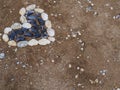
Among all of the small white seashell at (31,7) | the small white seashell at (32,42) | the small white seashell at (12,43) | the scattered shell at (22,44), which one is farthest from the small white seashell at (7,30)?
the small white seashell at (31,7)

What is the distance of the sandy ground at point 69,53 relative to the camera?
5629 mm

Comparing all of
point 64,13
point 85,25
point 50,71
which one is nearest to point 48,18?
point 64,13

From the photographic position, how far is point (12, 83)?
5.58 metres

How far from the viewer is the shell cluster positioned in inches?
239

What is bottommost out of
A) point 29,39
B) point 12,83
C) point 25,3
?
point 12,83

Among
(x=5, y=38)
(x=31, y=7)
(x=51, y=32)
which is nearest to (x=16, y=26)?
(x=5, y=38)

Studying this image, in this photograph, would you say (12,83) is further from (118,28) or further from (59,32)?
(118,28)

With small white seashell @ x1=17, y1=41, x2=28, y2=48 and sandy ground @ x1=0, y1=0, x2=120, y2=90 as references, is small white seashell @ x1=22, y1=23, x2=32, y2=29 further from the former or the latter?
small white seashell @ x1=17, y1=41, x2=28, y2=48

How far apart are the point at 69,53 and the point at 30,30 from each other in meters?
0.92

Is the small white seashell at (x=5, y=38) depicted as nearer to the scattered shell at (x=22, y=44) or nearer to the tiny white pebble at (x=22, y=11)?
the scattered shell at (x=22, y=44)

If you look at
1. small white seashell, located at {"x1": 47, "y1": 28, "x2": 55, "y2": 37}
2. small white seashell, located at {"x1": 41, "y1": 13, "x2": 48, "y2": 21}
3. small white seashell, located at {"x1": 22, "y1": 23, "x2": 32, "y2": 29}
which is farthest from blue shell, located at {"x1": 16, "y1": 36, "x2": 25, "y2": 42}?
small white seashell, located at {"x1": 41, "y1": 13, "x2": 48, "y2": 21}

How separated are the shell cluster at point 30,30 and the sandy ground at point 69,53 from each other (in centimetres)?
10

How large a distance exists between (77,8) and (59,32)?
708 millimetres

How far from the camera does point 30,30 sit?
245 inches
